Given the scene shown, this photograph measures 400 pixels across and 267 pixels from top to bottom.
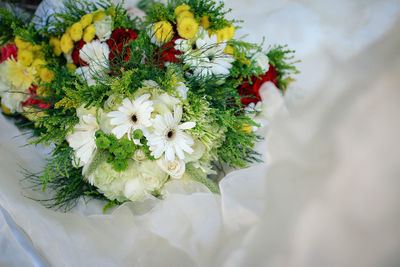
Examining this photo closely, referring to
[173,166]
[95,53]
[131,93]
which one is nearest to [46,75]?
[95,53]

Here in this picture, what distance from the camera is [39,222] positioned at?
63 centimetres

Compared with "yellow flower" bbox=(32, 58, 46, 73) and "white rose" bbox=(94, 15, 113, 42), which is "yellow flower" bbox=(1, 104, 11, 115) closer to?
"yellow flower" bbox=(32, 58, 46, 73)

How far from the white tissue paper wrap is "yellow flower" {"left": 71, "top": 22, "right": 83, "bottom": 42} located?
32cm

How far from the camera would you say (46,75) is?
690mm

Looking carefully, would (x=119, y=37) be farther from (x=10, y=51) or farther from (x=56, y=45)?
(x=10, y=51)

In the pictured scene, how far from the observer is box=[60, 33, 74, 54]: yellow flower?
68 centimetres

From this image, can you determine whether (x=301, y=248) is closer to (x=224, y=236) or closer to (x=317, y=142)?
(x=317, y=142)

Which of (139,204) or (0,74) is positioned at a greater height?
(0,74)

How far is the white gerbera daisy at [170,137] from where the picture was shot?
554mm

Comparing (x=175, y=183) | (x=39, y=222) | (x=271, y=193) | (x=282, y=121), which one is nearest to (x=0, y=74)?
(x=39, y=222)

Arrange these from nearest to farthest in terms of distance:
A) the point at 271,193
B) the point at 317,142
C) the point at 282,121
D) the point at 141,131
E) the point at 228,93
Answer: the point at 141,131 → the point at 228,93 → the point at 282,121 → the point at 271,193 → the point at 317,142

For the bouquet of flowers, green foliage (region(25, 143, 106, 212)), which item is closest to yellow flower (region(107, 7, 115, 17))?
the bouquet of flowers

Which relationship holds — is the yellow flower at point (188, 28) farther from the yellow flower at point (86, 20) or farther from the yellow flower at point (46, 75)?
the yellow flower at point (46, 75)

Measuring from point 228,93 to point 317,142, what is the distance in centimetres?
71
